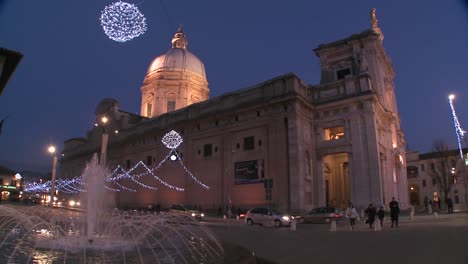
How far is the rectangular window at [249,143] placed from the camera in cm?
3892

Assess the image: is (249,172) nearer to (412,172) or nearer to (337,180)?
(337,180)

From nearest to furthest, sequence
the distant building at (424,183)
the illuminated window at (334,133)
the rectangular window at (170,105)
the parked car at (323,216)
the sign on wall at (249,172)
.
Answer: the parked car at (323,216) < the sign on wall at (249,172) < the illuminated window at (334,133) < the rectangular window at (170,105) < the distant building at (424,183)

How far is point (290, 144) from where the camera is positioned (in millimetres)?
35469

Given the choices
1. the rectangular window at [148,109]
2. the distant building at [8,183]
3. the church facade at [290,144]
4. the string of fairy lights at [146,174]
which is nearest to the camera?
the church facade at [290,144]

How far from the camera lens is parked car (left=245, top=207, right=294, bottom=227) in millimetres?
26469

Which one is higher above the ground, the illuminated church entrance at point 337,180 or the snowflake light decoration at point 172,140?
the snowflake light decoration at point 172,140

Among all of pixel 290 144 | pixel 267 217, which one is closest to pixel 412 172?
pixel 290 144

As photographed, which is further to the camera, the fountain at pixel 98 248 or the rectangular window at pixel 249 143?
the rectangular window at pixel 249 143

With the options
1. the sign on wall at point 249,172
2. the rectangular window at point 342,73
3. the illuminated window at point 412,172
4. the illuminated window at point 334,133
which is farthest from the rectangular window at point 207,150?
the illuminated window at point 412,172

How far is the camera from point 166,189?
47.3 m

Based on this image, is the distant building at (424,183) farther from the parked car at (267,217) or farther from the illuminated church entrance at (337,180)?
the parked car at (267,217)

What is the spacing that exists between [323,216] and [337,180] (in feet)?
51.8

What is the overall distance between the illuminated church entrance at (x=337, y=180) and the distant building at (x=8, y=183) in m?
68.9

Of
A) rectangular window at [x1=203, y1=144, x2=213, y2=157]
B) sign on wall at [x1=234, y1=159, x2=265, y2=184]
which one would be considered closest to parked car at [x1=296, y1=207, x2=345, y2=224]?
sign on wall at [x1=234, y1=159, x2=265, y2=184]
